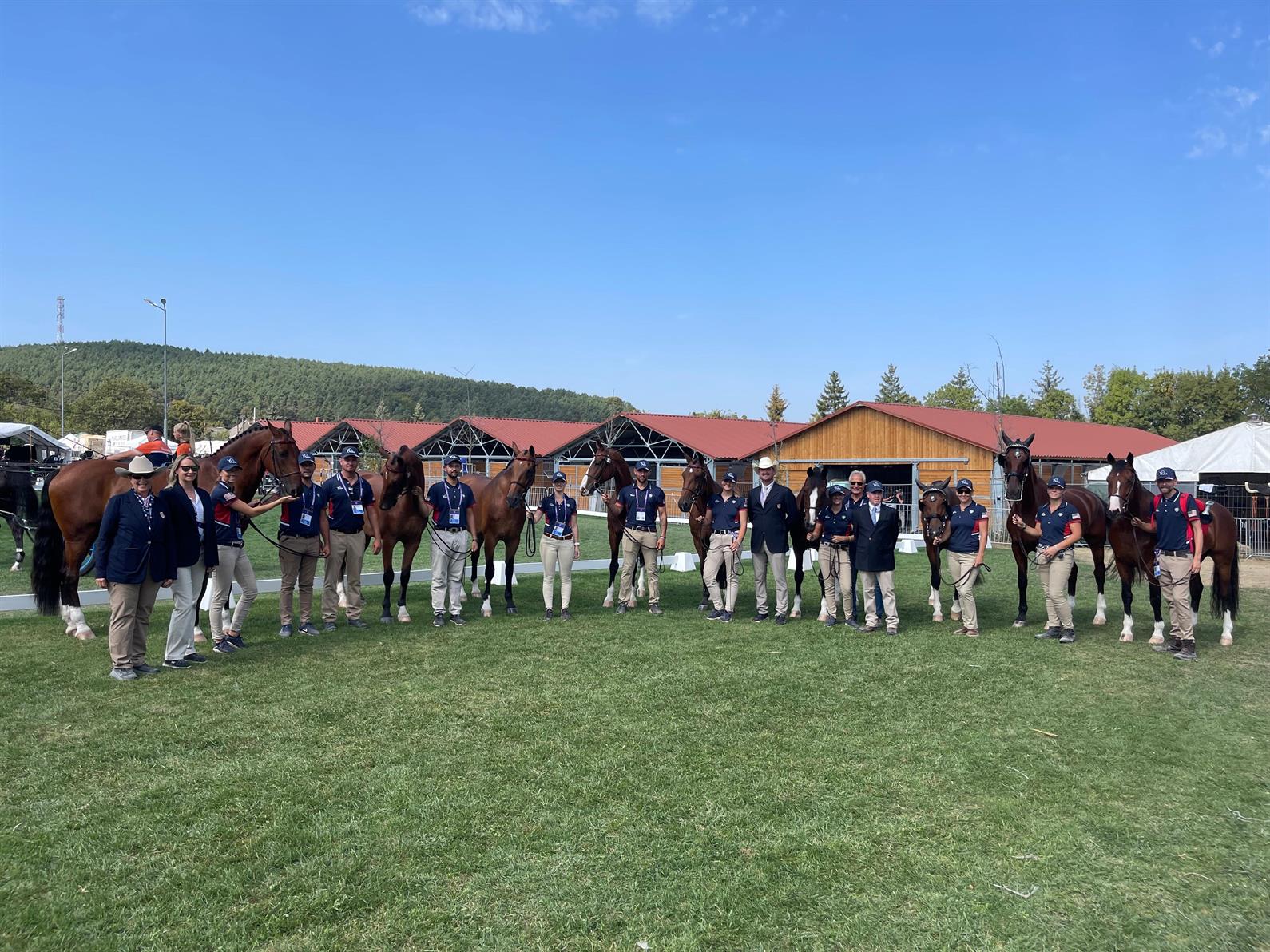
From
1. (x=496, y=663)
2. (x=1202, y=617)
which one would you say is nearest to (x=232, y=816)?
(x=496, y=663)

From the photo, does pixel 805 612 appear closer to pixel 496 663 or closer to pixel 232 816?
pixel 496 663

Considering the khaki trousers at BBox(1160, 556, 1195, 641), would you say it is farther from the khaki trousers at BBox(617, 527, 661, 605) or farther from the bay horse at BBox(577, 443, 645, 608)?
the bay horse at BBox(577, 443, 645, 608)

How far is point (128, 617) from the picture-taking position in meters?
6.87

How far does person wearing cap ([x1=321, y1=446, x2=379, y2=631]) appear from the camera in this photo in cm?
912

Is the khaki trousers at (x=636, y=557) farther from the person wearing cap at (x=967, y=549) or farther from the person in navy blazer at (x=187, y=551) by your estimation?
the person in navy blazer at (x=187, y=551)

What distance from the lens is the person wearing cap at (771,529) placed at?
32.4 feet

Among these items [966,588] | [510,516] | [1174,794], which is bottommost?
[1174,794]

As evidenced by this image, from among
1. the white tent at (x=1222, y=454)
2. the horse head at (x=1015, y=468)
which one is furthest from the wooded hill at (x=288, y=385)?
the horse head at (x=1015, y=468)

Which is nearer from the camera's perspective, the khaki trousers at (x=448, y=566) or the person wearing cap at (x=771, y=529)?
the khaki trousers at (x=448, y=566)

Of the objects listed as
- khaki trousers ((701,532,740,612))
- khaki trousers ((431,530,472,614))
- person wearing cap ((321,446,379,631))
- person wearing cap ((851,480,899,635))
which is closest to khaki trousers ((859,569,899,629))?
person wearing cap ((851,480,899,635))

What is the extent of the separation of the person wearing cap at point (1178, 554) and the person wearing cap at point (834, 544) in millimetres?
3181

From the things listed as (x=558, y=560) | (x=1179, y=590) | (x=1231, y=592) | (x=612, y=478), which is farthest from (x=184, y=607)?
(x=1231, y=592)

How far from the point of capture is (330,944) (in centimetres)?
311

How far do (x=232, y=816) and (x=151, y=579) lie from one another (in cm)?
355
